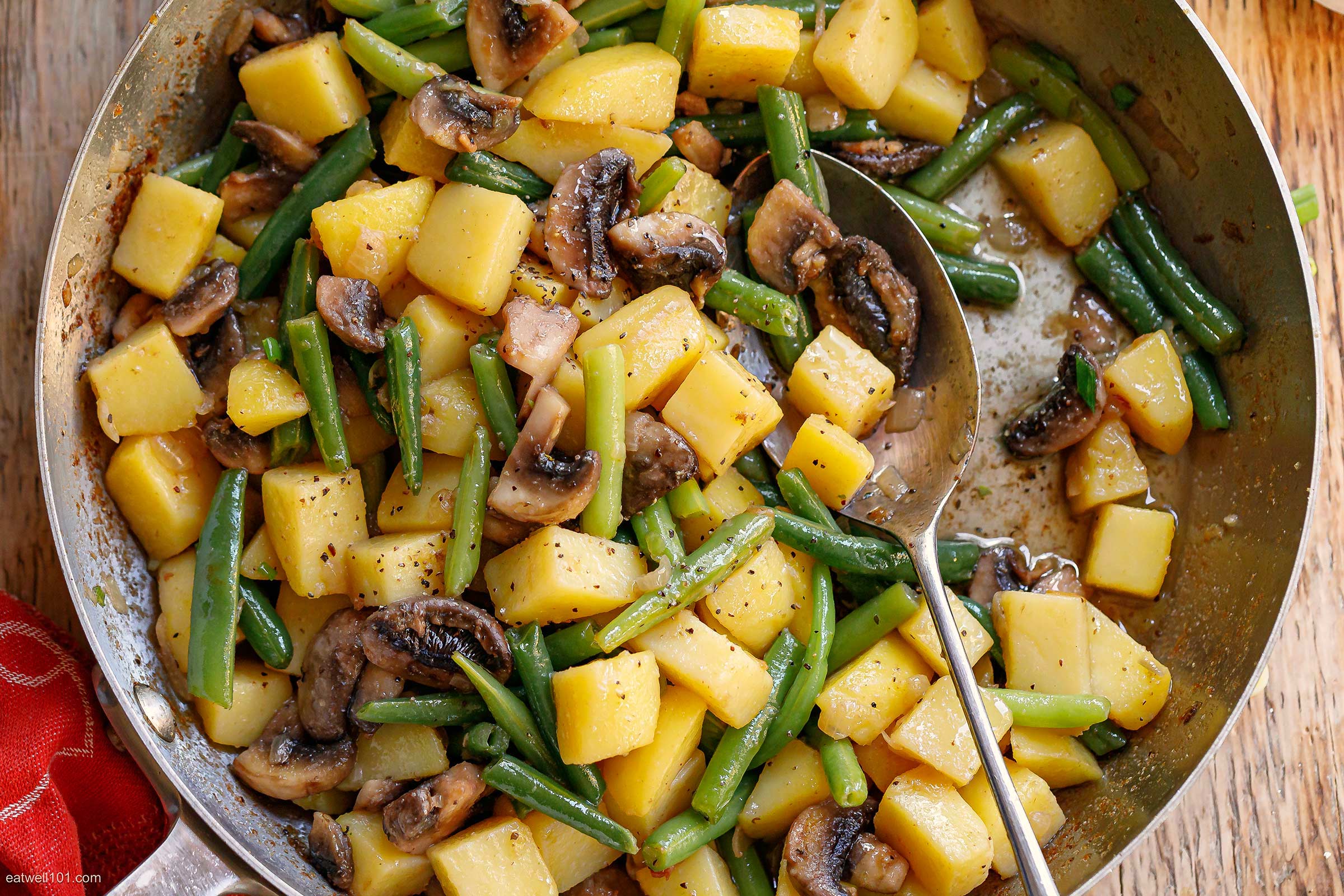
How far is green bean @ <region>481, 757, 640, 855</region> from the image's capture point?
2.84m

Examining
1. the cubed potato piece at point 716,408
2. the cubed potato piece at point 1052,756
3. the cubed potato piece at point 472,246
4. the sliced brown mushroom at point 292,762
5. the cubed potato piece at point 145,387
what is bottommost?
the sliced brown mushroom at point 292,762

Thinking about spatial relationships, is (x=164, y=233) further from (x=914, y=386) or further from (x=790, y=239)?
(x=914, y=386)

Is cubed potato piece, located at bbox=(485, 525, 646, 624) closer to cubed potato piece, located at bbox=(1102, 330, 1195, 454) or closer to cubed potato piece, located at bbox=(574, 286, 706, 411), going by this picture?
cubed potato piece, located at bbox=(574, 286, 706, 411)

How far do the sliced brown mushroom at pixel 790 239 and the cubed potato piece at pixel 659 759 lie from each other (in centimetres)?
139

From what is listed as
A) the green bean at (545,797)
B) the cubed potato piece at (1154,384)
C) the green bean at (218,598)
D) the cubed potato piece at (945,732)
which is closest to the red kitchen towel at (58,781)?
the green bean at (218,598)

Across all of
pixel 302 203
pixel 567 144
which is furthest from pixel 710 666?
pixel 302 203

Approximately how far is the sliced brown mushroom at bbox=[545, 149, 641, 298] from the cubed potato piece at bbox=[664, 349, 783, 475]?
420 mm

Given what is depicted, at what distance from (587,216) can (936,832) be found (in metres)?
2.12

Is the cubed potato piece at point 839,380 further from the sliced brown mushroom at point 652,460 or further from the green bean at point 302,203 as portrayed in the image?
the green bean at point 302,203

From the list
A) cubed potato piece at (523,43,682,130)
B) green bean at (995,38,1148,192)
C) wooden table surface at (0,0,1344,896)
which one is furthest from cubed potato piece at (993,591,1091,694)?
cubed potato piece at (523,43,682,130)

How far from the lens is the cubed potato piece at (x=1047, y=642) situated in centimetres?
314

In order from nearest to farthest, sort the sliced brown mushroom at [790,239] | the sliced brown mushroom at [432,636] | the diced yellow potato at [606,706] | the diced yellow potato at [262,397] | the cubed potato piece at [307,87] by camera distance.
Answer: the diced yellow potato at [606,706] → the sliced brown mushroom at [432,636] → the diced yellow potato at [262,397] → the cubed potato piece at [307,87] → the sliced brown mushroom at [790,239]

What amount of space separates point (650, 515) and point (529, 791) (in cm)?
88

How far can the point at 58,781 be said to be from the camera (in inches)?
118
